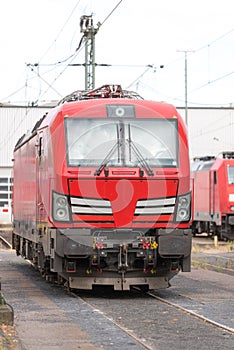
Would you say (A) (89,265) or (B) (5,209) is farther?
(B) (5,209)

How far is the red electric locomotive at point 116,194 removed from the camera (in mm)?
14250

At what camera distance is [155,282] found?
14.9 metres

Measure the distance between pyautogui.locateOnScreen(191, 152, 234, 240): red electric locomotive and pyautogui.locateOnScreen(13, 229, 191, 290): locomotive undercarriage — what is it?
69.6 ft

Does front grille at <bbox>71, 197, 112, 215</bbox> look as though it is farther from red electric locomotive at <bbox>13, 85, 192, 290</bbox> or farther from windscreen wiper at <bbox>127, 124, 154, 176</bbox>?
windscreen wiper at <bbox>127, 124, 154, 176</bbox>

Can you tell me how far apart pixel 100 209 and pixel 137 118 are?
177 cm

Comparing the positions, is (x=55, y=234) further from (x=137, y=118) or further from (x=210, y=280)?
(x=210, y=280)

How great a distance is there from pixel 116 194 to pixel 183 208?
118 centimetres

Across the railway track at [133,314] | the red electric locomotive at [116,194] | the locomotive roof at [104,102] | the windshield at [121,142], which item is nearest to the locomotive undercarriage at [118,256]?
the red electric locomotive at [116,194]

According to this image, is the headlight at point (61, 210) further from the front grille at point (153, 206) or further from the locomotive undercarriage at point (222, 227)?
the locomotive undercarriage at point (222, 227)

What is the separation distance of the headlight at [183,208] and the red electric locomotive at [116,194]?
2 cm

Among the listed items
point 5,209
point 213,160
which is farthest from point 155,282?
point 5,209

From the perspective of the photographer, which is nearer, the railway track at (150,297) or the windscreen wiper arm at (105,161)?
the railway track at (150,297)

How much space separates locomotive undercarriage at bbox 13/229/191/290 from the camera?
14117mm

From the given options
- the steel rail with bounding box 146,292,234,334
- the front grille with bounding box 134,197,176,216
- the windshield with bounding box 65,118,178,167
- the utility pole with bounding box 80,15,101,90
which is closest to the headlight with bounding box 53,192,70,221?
the windshield with bounding box 65,118,178,167
